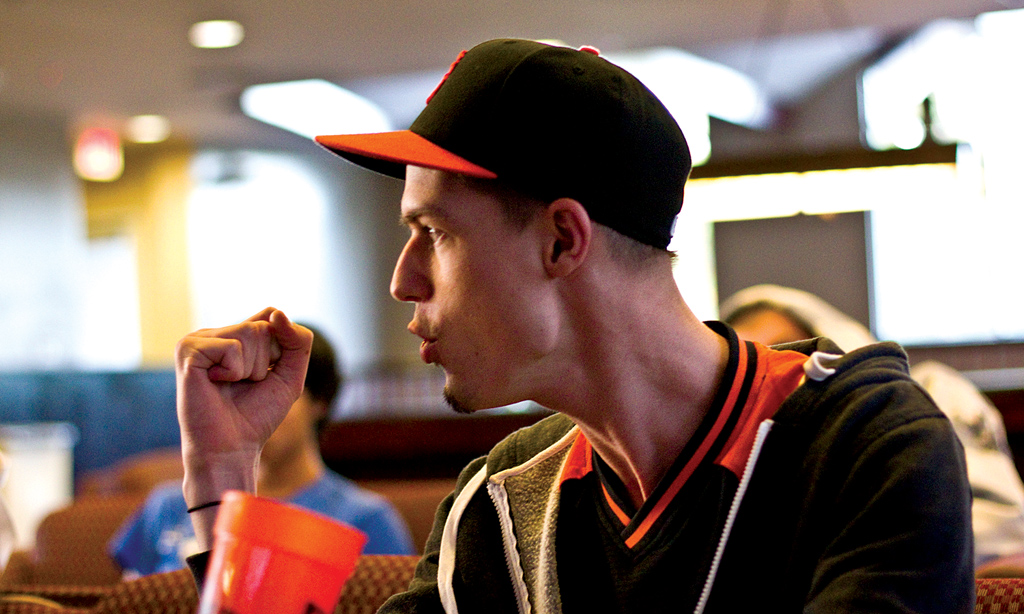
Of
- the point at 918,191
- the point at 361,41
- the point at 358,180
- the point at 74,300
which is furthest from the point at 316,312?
the point at 918,191

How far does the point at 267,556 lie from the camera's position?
23.0 inches

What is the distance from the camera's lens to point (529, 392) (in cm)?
93

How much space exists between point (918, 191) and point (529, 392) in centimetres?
360

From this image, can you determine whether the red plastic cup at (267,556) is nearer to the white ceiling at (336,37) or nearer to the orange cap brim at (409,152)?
the orange cap brim at (409,152)

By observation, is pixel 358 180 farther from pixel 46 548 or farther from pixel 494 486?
pixel 494 486

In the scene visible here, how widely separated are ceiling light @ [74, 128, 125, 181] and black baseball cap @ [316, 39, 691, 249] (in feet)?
22.4

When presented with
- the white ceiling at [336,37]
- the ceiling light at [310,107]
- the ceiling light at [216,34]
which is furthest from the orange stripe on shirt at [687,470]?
the ceiling light at [310,107]

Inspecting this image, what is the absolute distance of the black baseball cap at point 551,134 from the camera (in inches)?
34.6

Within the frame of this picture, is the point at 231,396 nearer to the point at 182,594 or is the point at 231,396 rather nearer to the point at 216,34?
the point at 182,594

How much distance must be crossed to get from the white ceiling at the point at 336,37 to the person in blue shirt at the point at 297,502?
3.03 meters

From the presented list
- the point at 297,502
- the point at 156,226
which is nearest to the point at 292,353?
the point at 297,502

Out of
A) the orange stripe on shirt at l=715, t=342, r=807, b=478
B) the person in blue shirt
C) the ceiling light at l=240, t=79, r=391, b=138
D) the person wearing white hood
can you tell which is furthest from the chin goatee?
the ceiling light at l=240, t=79, r=391, b=138

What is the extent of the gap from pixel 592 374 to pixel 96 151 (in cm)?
695

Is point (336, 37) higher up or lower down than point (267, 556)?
higher up
